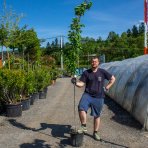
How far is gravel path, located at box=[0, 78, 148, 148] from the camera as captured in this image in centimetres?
734

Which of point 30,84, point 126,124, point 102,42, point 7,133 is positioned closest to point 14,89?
point 30,84

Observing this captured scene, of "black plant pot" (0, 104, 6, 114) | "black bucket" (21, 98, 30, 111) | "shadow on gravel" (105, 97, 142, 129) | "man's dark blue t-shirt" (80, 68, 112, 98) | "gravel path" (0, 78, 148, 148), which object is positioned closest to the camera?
"gravel path" (0, 78, 148, 148)

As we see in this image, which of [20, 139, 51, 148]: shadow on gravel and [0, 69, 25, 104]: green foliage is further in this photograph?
[0, 69, 25, 104]: green foliage

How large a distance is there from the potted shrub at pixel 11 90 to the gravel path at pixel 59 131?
13.1 inches

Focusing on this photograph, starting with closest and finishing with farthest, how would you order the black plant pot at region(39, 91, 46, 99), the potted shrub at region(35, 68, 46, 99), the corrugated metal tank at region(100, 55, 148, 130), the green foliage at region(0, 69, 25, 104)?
the corrugated metal tank at region(100, 55, 148, 130)
the green foliage at region(0, 69, 25, 104)
the potted shrub at region(35, 68, 46, 99)
the black plant pot at region(39, 91, 46, 99)

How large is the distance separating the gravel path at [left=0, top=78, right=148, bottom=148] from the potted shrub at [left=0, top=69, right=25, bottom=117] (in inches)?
13.1

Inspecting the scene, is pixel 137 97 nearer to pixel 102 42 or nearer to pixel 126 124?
pixel 126 124

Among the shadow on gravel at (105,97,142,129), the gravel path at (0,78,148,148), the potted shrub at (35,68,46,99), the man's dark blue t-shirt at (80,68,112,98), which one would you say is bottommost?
the gravel path at (0,78,148,148)

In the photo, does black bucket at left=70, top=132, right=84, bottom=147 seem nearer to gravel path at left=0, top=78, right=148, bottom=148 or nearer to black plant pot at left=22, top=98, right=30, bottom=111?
gravel path at left=0, top=78, right=148, bottom=148

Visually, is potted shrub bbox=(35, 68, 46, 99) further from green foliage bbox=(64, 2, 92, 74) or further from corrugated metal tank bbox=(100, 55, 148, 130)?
green foliage bbox=(64, 2, 92, 74)

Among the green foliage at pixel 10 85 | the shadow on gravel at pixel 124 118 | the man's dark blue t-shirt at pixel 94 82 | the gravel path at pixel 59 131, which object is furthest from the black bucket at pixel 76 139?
the green foliage at pixel 10 85

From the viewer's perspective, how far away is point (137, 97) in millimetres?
9703

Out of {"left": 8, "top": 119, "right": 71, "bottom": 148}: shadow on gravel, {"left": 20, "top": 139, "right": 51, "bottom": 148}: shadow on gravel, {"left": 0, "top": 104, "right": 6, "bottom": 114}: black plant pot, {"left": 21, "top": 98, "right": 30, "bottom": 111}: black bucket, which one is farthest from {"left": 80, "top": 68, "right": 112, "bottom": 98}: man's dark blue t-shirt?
{"left": 21, "top": 98, "right": 30, "bottom": 111}: black bucket

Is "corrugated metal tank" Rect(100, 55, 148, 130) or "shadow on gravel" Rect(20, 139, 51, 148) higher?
"corrugated metal tank" Rect(100, 55, 148, 130)
